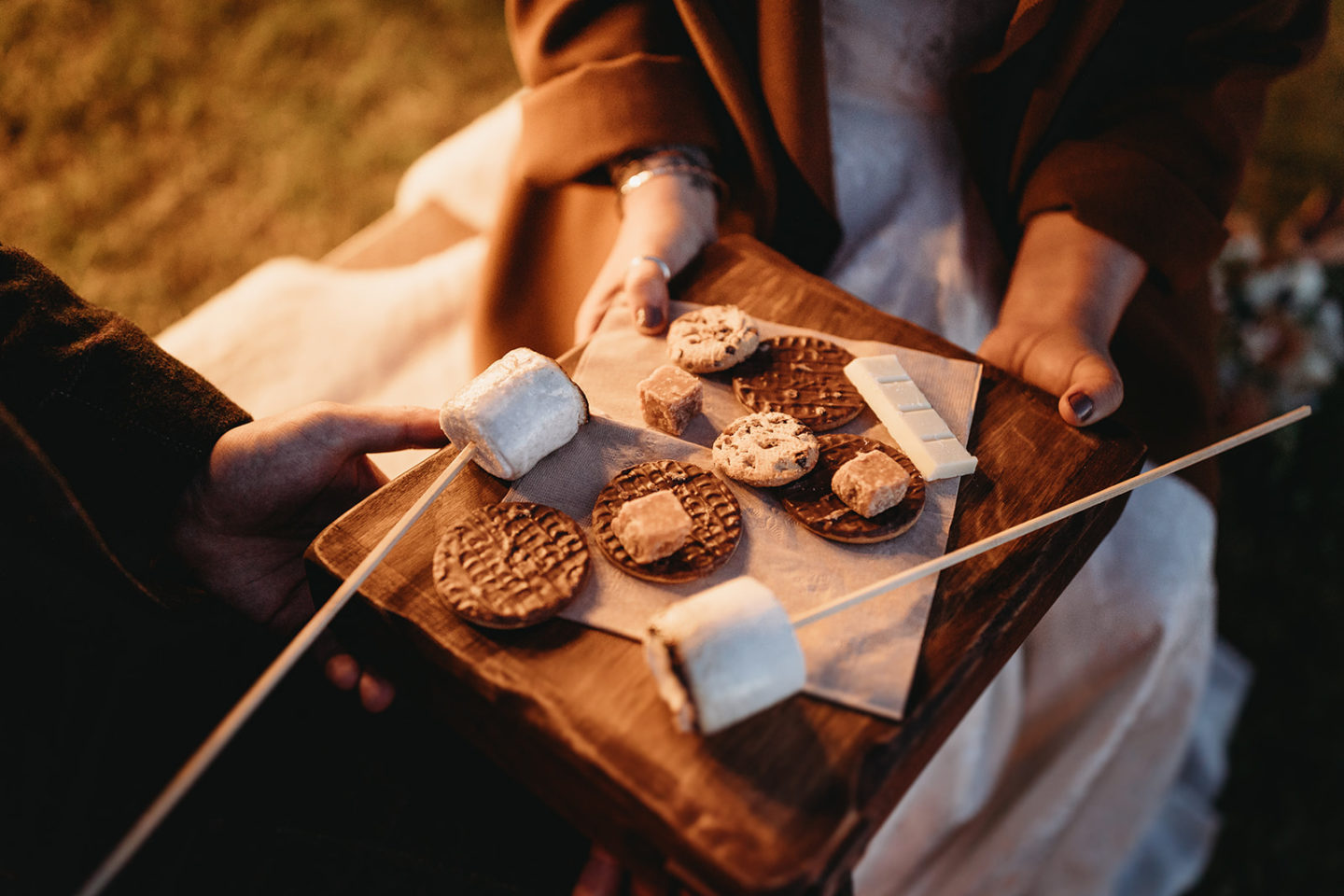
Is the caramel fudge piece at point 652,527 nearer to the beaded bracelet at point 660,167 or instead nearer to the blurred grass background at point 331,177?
the beaded bracelet at point 660,167

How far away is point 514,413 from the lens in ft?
3.34

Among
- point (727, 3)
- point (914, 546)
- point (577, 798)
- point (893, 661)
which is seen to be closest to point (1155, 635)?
point (914, 546)

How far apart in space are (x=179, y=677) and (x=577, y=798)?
26.3 inches

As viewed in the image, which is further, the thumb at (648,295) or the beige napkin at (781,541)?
the thumb at (648,295)

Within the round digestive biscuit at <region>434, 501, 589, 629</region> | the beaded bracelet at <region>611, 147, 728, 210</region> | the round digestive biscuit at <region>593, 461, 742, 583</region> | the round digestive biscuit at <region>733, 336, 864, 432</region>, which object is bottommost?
the round digestive biscuit at <region>733, 336, 864, 432</region>

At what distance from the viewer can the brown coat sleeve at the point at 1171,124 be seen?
4.96 feet

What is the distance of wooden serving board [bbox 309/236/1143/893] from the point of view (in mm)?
795

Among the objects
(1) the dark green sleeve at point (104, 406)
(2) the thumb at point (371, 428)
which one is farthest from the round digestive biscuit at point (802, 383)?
(1) the dark green sleeve at point (104, 406)

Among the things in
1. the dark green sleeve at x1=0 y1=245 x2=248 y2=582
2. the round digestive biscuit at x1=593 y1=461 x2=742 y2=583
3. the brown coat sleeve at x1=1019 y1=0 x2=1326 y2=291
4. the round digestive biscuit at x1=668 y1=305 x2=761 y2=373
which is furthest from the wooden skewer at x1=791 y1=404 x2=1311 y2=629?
the dark green sleeve at x1=0 y1=245 x2=248 y2=582

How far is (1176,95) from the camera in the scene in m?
1.58

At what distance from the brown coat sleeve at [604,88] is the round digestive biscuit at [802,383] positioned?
60cm

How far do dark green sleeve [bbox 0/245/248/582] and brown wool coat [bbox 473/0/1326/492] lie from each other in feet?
2.17

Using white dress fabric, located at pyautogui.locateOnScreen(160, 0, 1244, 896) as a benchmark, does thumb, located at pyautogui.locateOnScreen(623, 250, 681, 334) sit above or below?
above

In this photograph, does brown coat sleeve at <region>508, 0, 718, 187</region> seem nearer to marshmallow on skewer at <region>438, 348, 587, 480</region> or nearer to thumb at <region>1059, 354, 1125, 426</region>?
marshmallow on skewer at <region>438, 348, 587, 480</region>
